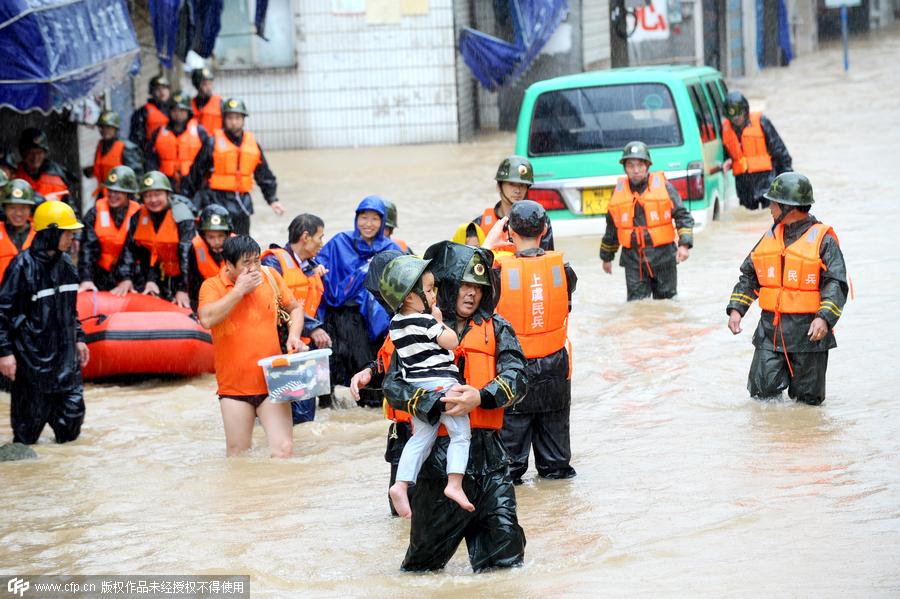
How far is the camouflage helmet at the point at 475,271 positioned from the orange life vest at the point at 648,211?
5.53 meters

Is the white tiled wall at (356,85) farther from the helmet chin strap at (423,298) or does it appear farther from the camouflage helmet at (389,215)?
the helmet chin strap at (423,298)

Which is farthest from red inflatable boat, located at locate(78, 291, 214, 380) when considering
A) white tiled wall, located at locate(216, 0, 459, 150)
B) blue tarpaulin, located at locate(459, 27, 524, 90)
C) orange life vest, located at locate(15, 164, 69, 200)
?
white tiled wall, located at locate(216, 0, 459, 150)

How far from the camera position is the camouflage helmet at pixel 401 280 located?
5699 mm

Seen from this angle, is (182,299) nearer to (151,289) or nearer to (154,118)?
(151,289)

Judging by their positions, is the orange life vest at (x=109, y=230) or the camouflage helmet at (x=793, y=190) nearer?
the camouflage helmet at (x=793, y=190)

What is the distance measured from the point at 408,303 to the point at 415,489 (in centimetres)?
79

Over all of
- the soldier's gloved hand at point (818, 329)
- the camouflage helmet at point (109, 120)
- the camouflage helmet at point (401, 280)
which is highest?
the camouflage helmet at point (109, 120)

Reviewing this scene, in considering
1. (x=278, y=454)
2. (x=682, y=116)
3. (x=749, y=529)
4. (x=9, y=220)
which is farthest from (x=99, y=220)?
(x=749, y=529)

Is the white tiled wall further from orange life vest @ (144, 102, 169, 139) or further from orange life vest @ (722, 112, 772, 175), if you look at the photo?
orange life vest @ (722, 112, 772, 175)

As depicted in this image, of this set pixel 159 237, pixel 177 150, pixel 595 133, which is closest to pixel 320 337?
pixel 159 237

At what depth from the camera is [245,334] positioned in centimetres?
813

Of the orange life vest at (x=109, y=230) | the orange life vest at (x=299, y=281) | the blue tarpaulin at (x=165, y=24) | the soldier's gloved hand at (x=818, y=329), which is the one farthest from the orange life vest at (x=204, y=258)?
the blue tarpaulin at (x=165, y=24)

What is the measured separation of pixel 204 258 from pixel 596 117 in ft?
17.7

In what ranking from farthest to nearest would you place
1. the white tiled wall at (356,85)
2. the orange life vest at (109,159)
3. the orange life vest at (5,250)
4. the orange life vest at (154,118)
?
the white tiled wall at (356,85) < the orange life vest at (154,118) < the orange life vest at (109,159) < the orange life vest at (5,250)
